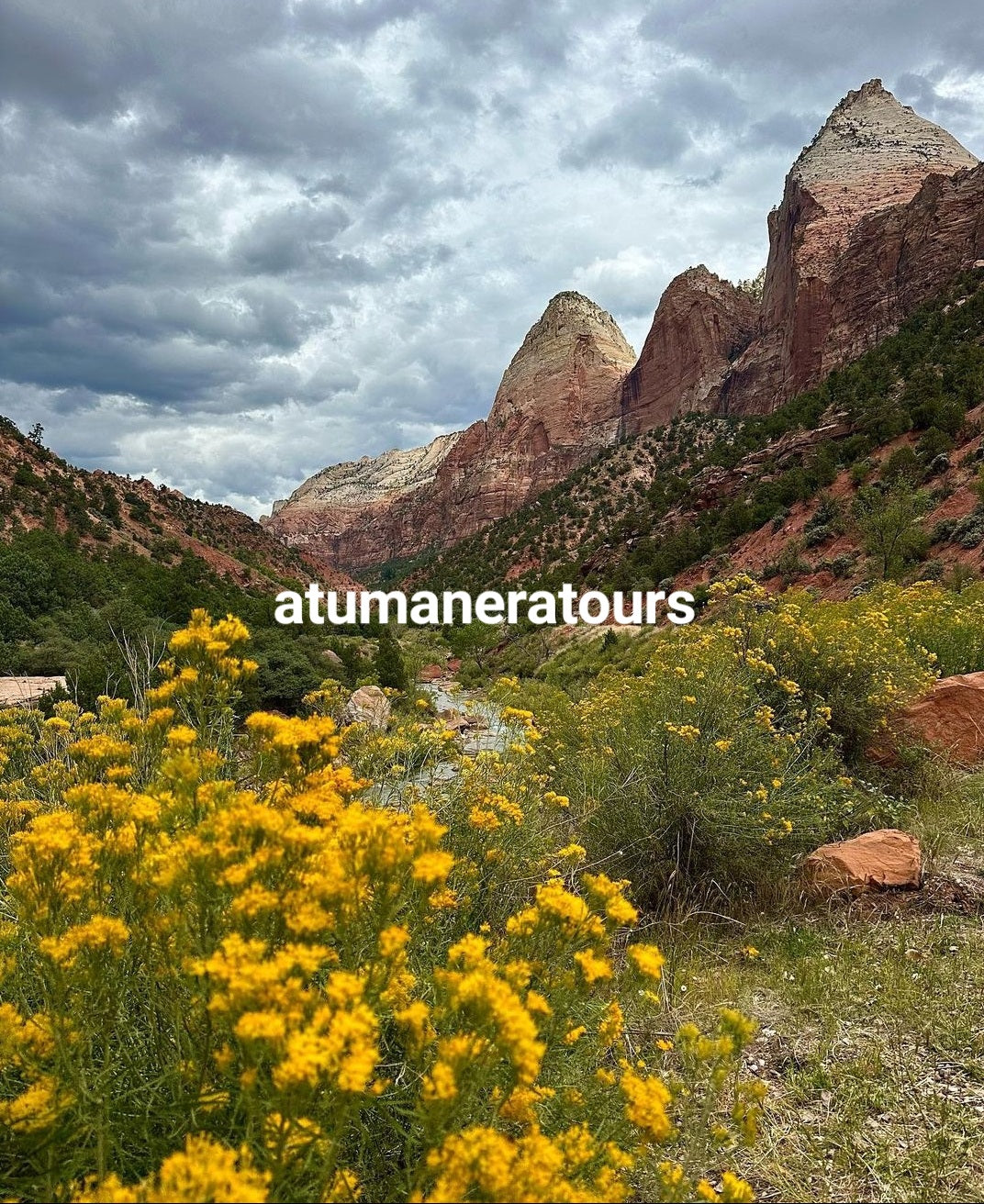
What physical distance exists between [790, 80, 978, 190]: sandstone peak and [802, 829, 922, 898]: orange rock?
239ft

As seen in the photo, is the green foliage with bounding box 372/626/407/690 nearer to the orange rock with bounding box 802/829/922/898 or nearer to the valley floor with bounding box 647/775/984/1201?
the orange rock with bounding box 802/829/922/898

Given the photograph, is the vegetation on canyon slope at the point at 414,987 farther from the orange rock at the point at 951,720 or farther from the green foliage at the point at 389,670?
the green foliage at the point at 389,670

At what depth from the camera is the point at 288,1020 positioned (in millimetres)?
1270

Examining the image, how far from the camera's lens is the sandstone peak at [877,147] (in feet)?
193

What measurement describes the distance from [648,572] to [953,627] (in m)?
25.1

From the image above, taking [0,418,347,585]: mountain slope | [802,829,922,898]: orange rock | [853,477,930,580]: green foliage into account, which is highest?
[0,418,347,585]: mountain slope

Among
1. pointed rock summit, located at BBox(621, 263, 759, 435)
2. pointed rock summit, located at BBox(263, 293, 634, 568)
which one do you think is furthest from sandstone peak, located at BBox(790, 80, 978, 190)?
pointed rock summit, located at BBox(263, 293, 634, 568)

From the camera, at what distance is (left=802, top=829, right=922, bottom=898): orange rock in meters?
4.16

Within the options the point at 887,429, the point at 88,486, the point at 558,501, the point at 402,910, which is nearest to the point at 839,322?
the point at 558,501

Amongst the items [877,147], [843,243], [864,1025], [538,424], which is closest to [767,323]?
[843,243]

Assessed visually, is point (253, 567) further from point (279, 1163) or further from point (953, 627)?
point (279, 1163)

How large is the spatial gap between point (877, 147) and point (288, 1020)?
87353mm

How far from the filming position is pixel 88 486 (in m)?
38.8

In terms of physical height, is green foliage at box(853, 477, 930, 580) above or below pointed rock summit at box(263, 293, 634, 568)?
below
